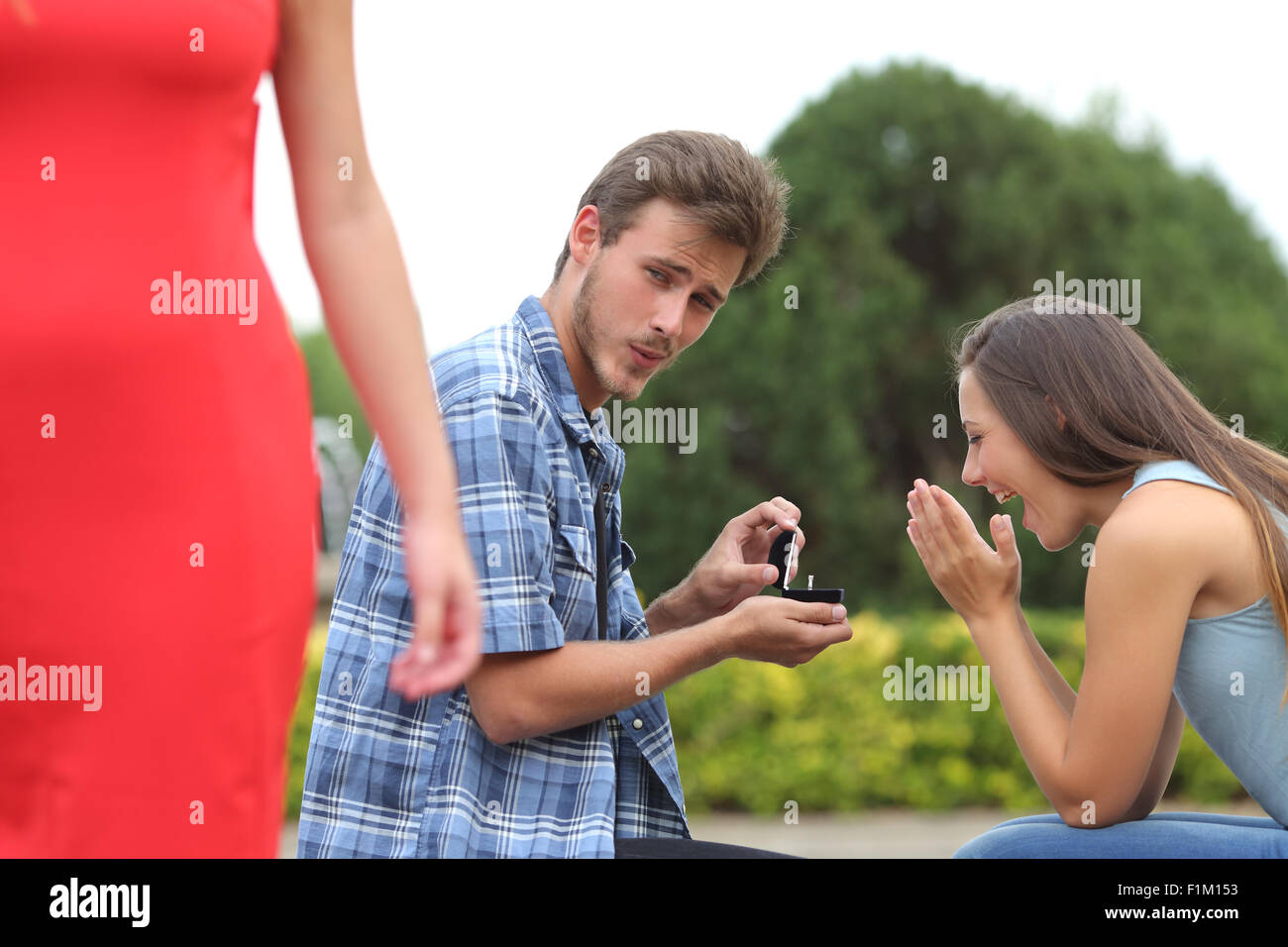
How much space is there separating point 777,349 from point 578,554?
21.3ft

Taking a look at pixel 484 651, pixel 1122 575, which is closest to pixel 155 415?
pixel 484 651

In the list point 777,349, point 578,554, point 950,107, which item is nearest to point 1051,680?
point 578,554

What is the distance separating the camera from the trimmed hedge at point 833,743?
24.4ft

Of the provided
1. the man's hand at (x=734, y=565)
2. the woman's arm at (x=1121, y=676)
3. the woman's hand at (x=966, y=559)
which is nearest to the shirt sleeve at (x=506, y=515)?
the man's hand at (x=734, y=565)

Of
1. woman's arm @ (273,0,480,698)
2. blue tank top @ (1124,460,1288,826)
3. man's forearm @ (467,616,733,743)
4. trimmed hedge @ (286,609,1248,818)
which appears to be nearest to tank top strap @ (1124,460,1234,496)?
blue tank top @ (1124,460,1288,826)

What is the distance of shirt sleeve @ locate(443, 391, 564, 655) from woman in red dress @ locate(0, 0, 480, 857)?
896 millimetres

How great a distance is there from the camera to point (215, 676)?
1283 mm

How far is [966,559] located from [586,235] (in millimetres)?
1048

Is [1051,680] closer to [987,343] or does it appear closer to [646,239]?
[987,343]

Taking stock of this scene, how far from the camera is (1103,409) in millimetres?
2410

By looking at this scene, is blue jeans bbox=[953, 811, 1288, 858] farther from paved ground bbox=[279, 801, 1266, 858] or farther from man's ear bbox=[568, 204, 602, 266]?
paved ground bbox=[279, 801, 1266, 858]

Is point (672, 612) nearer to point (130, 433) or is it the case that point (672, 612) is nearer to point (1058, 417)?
point (1058, 417)

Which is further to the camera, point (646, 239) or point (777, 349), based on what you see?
point (777, 349)

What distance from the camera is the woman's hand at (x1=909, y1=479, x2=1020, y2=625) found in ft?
8.01
